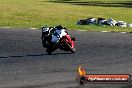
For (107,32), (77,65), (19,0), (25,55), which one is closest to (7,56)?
(25,55)

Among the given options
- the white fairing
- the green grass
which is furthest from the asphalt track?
the green grass

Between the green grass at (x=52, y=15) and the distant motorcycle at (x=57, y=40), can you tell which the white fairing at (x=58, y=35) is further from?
the green grass at (x=52, y=15)

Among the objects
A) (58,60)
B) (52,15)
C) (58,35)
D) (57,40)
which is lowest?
(52,15)

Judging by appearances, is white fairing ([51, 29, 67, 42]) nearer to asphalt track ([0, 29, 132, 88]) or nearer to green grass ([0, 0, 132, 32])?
asphalt track ([0, 29, 132, 88])

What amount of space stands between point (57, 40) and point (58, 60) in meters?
1.41

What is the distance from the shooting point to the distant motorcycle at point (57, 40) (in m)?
16.7

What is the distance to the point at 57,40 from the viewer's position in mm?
16766

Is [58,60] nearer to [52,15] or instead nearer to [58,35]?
[58,35]

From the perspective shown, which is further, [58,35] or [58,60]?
[58,35]

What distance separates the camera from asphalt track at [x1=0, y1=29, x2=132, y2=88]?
1237 cm

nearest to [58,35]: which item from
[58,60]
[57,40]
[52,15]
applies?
[57,40]

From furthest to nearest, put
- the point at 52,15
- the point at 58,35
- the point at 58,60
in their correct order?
the point at 52,15, the point at 58,35, the point at 58,60

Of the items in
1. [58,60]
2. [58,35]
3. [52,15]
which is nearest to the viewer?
[58,60]

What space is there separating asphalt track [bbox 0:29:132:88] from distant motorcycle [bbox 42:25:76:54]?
0.75 feet
